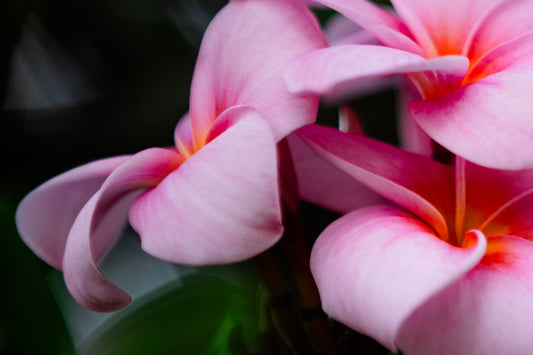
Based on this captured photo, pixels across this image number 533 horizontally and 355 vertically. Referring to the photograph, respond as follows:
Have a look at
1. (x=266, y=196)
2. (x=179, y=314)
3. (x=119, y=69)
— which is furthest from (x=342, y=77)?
(x=119, y=69)

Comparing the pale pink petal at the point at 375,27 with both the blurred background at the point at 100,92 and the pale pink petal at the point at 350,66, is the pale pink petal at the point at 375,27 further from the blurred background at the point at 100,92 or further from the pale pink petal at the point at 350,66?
the blurred background at the point at 100,92

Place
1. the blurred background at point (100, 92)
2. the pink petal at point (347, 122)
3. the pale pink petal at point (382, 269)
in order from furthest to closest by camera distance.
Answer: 1. the blurred background at point (100, 92)
2. the pink petal at point (347, 122)
3. the pale pink petal at point (382, 269)

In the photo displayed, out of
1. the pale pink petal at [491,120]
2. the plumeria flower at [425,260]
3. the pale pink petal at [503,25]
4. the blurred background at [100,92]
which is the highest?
the pale pink petal at [503,25]

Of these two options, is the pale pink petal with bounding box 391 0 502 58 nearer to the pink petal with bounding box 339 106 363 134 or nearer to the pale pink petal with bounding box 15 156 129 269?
the pink petal with bounding box 339 106 363 134

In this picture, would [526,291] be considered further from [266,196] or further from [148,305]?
[148,305]

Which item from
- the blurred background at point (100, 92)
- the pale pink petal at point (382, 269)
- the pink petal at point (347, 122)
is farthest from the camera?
the blurred background at point (100, 92)

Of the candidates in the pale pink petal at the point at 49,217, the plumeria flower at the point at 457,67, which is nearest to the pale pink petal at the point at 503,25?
the plumeria flower at the point at 457,67

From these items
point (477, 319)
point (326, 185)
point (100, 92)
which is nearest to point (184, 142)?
point (326, 185)

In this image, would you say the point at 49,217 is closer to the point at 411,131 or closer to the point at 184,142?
the point at 184,142

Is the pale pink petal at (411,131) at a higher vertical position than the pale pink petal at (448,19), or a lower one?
lower
